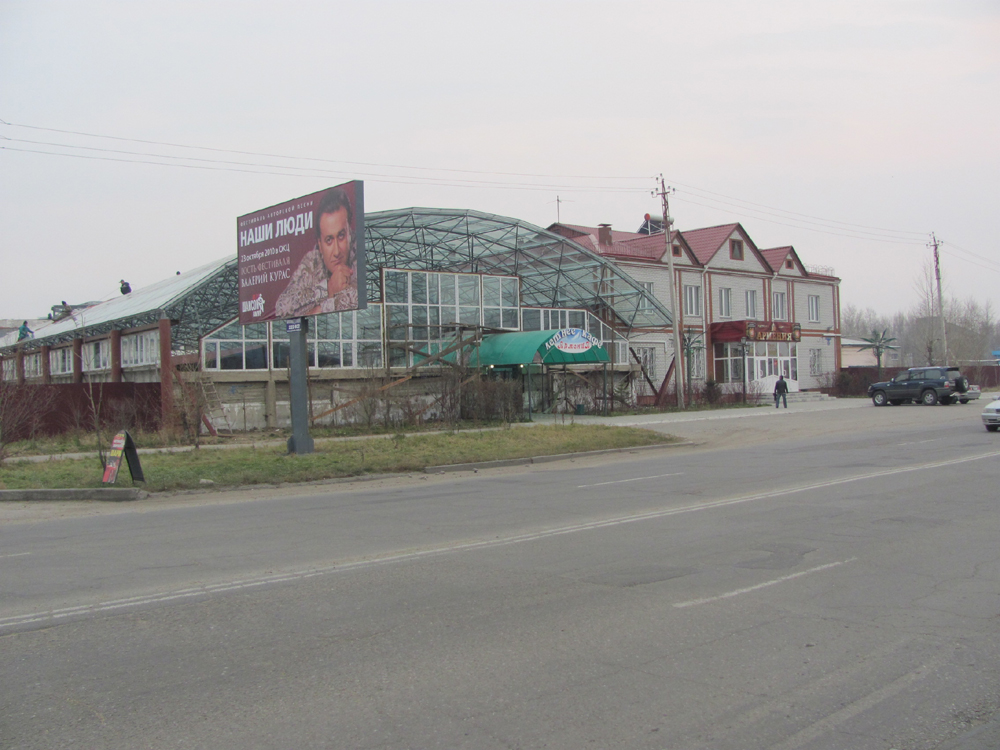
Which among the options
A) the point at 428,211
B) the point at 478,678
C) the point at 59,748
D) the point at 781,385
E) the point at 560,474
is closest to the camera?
the point at 59,748

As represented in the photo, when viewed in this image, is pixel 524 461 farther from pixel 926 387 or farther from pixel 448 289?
pixel 926 387

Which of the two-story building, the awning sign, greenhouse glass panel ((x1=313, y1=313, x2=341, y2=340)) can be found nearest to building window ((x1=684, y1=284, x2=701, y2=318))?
the two-story building

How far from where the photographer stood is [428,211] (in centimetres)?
3297

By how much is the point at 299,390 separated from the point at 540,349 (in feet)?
42.8

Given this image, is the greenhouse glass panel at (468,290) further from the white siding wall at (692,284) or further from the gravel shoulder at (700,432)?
the white siding wall at (692,284)

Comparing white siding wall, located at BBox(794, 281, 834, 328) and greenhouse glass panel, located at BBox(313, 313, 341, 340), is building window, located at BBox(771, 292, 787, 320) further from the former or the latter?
greenhouse glass panel, located at BBox(313, 313, 341, 340)

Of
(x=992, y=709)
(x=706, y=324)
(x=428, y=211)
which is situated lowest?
(x=992, y=709)

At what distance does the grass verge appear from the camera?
1528cm

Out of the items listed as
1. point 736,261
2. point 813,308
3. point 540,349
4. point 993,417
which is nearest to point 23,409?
point 540,349

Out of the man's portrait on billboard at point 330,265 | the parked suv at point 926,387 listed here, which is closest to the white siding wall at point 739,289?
the parked suv at point 926,387

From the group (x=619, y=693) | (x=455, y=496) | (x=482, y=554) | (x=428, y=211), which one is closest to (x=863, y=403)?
(x=428, y=211)

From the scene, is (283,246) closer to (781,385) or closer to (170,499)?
(170,499)

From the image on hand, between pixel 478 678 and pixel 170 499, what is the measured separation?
35.2ft

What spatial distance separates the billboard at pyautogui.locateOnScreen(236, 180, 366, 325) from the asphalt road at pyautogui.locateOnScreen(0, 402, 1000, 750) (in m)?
8.12
